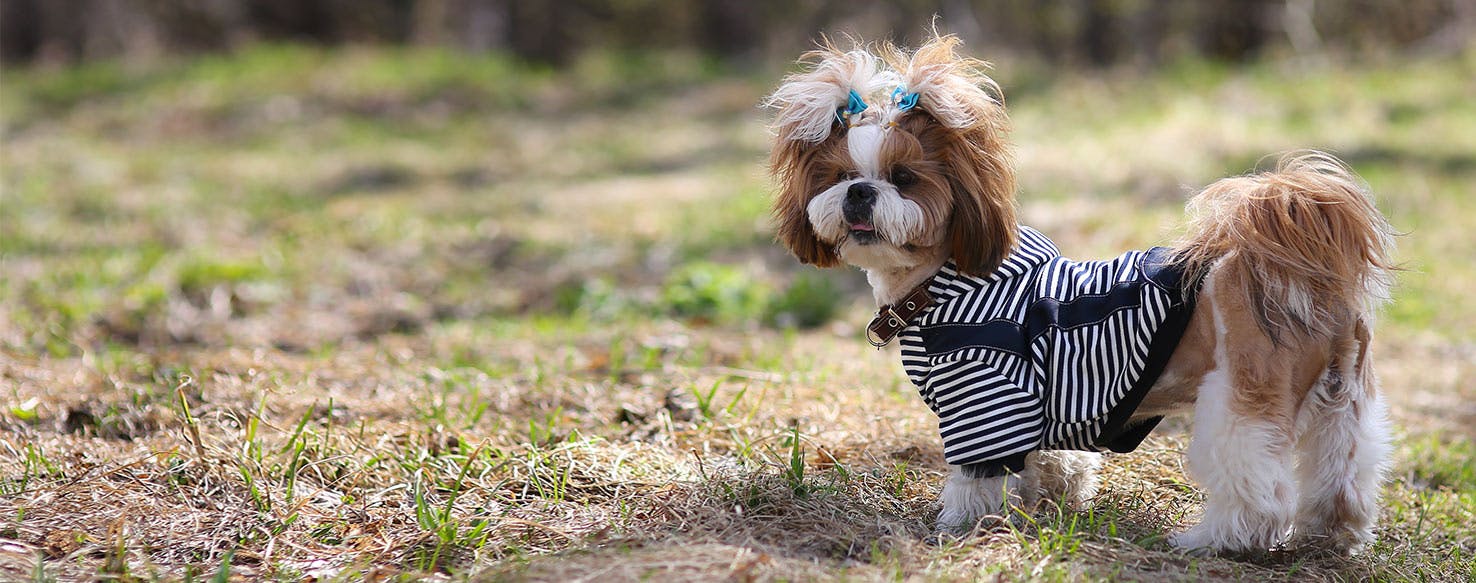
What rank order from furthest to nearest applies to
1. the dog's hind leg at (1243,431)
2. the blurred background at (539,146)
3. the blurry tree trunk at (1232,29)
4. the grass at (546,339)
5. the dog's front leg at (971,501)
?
the blurry tree trunk at (1232,29) < the blurred background at (539,146) < the dog's front leg at (971,501) < the grass at (546,339) < the dog's hind leg at (1243,431)

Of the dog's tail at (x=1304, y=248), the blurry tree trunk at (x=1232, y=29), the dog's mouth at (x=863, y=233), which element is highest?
the blurry tree trunk at (x=1232, y=29)

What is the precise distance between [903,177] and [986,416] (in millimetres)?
700

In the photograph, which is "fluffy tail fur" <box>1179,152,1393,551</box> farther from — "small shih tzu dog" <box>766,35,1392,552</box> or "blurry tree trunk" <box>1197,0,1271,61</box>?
"blurry tree trunk" <box>1197,0,1271,61</box>

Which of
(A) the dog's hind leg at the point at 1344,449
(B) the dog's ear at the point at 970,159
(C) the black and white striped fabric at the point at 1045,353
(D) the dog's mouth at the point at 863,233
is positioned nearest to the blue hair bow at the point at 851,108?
(B) the dog's ear at the point at 970,159

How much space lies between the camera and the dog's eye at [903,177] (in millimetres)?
3287

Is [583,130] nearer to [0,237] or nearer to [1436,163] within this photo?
[0,237]

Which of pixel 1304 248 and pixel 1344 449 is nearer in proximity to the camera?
pixel 1304 248

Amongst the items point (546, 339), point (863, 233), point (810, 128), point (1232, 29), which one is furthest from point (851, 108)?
point (1232, 29)

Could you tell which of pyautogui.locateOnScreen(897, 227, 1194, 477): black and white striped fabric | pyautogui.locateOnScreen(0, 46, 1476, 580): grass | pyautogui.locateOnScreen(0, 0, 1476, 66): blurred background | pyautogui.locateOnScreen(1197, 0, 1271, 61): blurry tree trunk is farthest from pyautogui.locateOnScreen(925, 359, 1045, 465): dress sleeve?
pyautogui.locateOnScreen(1197, 0, 1271, 61): blurry tree trunk

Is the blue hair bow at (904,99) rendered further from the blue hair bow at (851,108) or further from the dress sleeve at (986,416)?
the dress sleeve at (986,416)

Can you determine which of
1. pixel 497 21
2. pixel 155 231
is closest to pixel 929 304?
pixel 155 231

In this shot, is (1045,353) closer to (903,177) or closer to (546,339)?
(903,177)

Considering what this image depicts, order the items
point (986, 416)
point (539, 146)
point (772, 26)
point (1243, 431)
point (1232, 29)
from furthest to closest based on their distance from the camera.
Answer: point (772, 26) → point (1232, 29) → point (539, 146) → point (986, 416) → point (1243, 431)

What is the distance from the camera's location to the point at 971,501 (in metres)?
3.33
